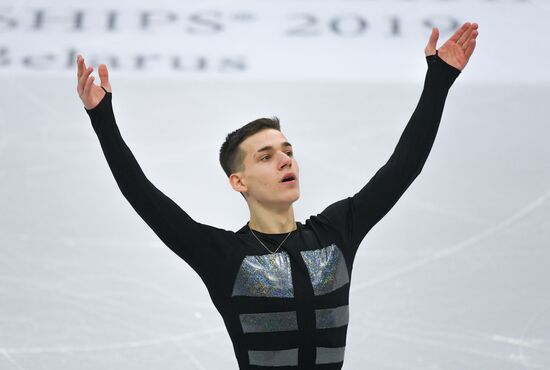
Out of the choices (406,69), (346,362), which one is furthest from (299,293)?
(406,69)

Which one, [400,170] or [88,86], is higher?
[88,86]

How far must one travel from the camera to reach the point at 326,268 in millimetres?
2549

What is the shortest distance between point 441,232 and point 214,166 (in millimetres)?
940

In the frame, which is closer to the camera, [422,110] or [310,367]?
[310,367]

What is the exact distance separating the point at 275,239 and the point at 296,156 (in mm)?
1609

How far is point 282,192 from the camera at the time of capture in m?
2.60

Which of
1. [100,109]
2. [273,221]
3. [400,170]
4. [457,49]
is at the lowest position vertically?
[273,221]

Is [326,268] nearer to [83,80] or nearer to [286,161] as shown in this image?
[286,161]

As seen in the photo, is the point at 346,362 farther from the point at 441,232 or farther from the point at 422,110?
the point at 422,110

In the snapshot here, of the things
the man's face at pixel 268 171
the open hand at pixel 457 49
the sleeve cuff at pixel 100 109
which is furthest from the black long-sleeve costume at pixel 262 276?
the open hand at pixel 457 49

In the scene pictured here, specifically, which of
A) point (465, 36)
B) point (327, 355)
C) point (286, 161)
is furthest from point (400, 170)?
point (327, 355)

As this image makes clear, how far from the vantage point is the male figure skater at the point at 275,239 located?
2.48 metres

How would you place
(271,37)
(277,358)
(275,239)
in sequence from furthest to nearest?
1. (271,37)
2. (275,239)
3. (277,358)

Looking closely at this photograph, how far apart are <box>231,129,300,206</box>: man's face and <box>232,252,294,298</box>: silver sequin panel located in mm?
161
